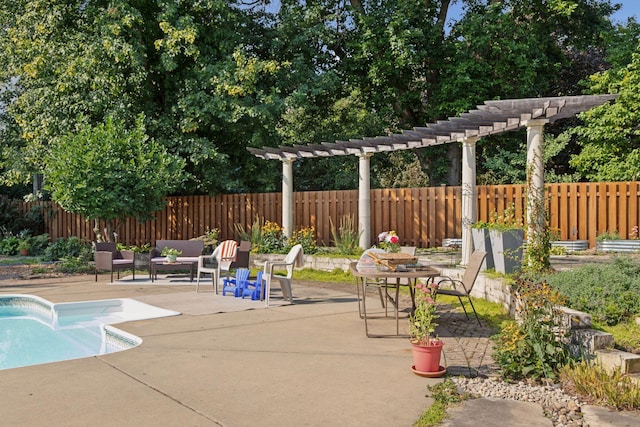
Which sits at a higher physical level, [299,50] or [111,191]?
[299,50]

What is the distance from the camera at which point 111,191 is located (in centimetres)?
1370

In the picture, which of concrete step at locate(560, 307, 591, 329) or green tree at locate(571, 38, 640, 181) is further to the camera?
green tree at locate(571, 38, 640, 181)

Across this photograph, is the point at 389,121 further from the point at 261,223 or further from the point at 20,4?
the point at 20,4

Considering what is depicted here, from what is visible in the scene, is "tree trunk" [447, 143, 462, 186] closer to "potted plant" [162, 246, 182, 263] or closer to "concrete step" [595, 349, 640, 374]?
"potted plant" [162, 246, 182, 263]

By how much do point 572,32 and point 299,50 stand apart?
923cm

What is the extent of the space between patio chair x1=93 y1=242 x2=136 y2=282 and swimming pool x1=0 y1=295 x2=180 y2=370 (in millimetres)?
1855

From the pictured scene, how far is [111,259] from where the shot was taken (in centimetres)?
1115

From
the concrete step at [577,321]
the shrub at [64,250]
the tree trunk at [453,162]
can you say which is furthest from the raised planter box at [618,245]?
the shrub at [64,250]

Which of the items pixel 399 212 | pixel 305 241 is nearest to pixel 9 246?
pixel 305 241

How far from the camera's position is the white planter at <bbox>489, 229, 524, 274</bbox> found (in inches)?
314

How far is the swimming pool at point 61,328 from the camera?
658cm

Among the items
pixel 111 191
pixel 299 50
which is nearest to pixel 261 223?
pixel 111 191

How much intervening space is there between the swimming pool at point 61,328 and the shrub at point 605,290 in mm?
4484

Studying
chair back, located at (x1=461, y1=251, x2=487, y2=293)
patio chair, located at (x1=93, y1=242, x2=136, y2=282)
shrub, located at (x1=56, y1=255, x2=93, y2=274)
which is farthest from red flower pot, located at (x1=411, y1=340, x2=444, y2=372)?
shrub, located at (x1=56, y1=255, x2=93, y2=274)
